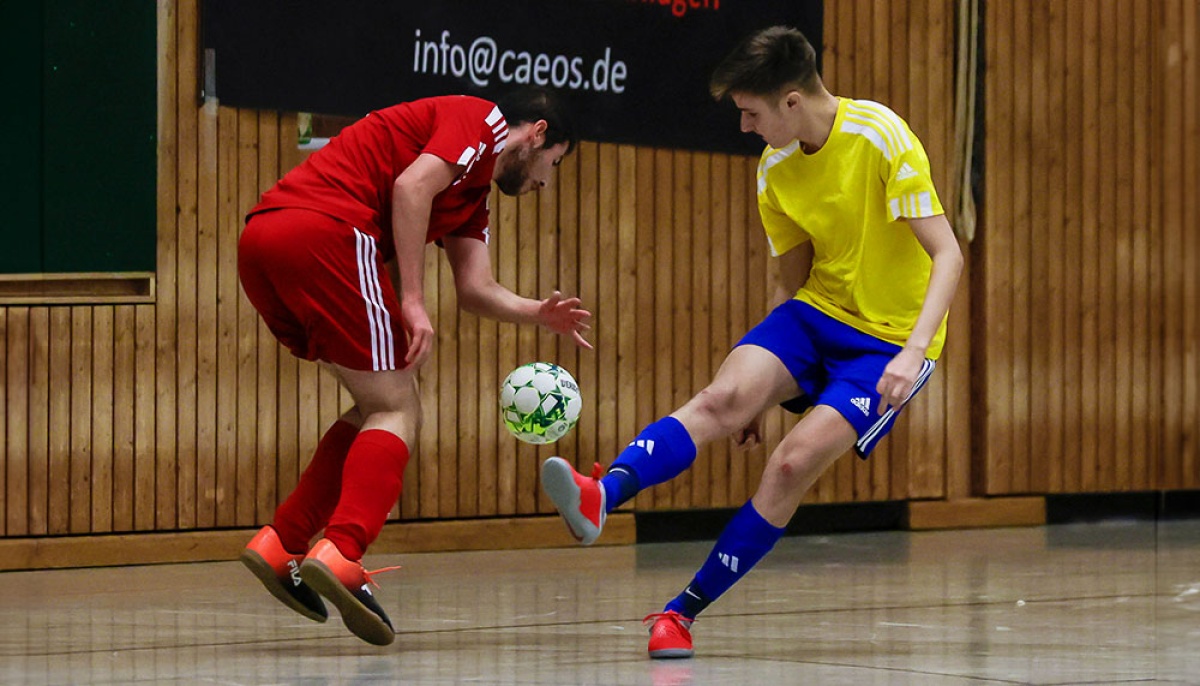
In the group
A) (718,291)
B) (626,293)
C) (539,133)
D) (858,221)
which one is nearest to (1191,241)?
(718,291)

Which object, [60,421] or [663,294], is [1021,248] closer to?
[663,294]

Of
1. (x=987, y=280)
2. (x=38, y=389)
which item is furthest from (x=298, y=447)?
(x=987, y=280)

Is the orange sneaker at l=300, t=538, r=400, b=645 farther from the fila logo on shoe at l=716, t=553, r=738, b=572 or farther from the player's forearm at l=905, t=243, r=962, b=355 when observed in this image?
the player's forearm at l=905, t=243, r=962, b=355

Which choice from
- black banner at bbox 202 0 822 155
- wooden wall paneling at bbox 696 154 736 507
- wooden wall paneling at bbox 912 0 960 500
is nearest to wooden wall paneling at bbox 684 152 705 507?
wooden wall paneling at bbox 696 154 736 507

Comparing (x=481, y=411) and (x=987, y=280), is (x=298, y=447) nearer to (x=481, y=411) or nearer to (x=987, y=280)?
(x=481, y=411)

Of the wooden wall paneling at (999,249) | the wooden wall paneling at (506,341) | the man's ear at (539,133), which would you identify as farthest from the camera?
the wooden wall paneling at (999,249)

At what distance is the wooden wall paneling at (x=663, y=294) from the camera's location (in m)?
7.77

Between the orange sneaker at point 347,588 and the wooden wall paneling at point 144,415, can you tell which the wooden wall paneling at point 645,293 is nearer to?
the wooden wall paneling at point 144,415

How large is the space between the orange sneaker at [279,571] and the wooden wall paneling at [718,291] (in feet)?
12.1

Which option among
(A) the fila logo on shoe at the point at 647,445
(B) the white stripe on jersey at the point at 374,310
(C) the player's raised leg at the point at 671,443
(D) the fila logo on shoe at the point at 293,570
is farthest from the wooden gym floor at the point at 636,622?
(B) the white stripe on jersey at the point at 374,310

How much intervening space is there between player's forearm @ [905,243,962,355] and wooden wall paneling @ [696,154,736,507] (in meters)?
3.66

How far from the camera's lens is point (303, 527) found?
4465 mm

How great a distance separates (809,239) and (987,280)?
410cm

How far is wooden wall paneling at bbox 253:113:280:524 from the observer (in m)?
6.90
